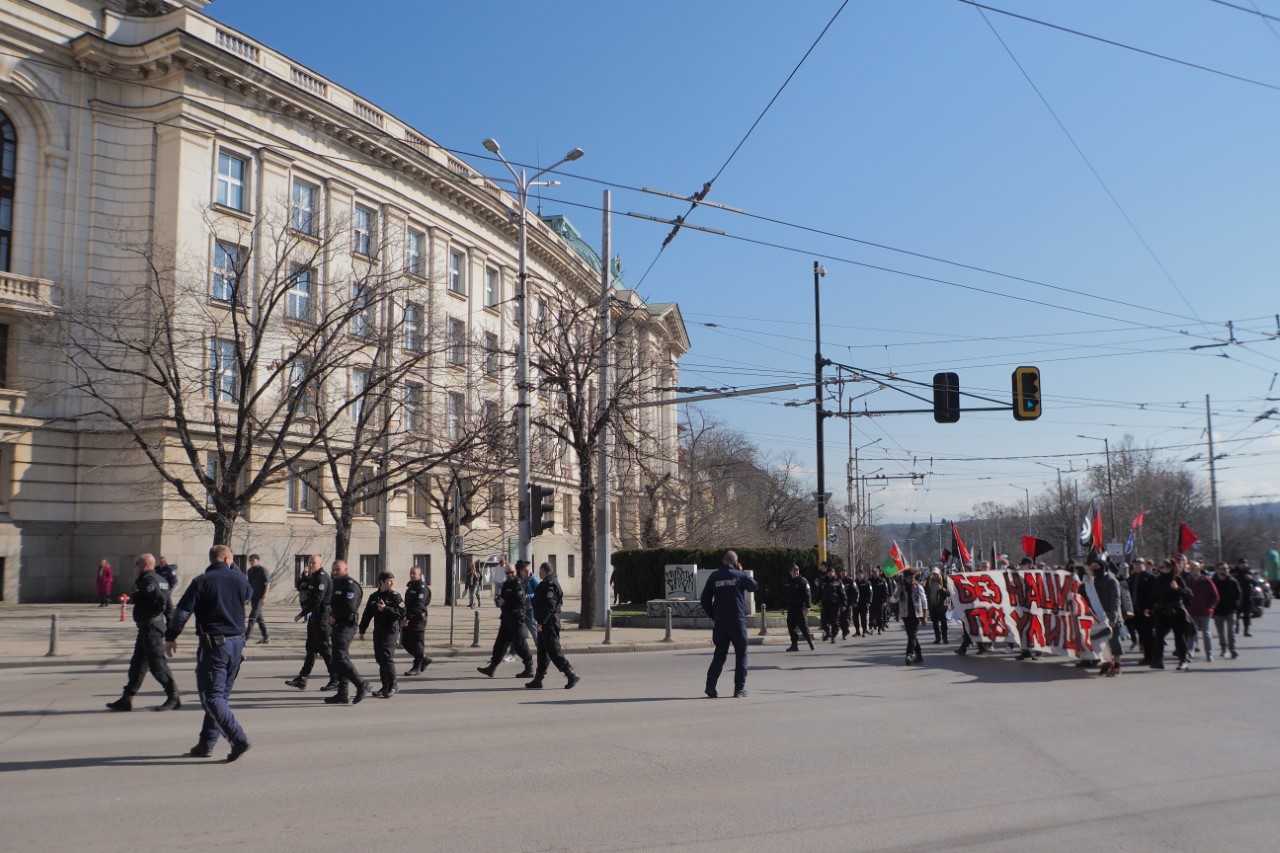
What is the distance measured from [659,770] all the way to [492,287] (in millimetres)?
43928

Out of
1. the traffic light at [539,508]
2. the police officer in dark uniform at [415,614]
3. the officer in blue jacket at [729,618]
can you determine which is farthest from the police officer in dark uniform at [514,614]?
the traffic light at [539,508]

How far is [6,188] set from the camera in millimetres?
30000

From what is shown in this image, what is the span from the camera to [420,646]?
1512 centimetres

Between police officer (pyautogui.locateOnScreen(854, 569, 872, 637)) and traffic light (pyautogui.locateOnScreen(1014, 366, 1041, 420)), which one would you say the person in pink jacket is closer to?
police officer (pyautogui.locateOnScreen(854, 569, 872, 637))

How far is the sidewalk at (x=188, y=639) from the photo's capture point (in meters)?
17.8

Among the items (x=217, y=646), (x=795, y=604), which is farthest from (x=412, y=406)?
(x=217, y=646)

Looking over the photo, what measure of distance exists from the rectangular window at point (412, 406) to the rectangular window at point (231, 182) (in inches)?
354

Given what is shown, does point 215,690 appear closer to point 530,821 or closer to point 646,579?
point 530,821

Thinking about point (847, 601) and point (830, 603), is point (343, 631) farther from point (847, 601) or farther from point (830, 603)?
point (847, 601)

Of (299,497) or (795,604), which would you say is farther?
(299,497)

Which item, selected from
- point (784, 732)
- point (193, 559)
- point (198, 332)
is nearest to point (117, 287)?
point (198, 332)

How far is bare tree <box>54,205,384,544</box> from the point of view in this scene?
22.2 m

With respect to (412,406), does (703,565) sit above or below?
below

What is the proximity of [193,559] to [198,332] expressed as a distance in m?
7.25
